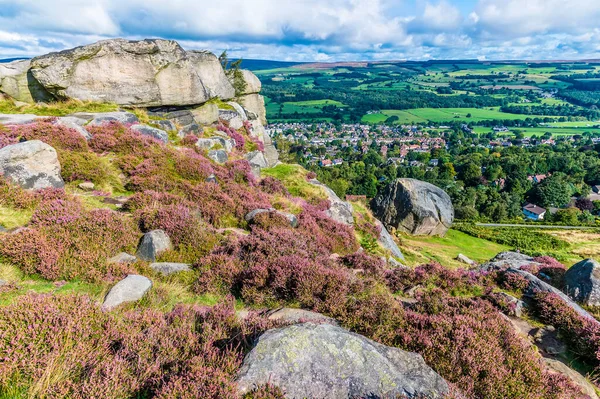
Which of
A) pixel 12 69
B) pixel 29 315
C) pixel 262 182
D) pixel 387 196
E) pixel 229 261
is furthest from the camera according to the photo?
pixel 387 196

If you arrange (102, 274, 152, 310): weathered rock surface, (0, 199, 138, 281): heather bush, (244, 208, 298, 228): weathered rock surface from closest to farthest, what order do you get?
(102, 274, 152, 310): weathered rock surface → (0, 199, 138, 281): heather bush → (244, 208, 298, 228): weathered rock surface

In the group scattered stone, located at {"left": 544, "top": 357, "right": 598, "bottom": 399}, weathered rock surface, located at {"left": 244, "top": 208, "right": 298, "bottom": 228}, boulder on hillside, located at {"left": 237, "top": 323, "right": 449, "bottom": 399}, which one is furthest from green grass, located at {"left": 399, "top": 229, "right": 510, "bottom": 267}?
boulder on hillside, located at {"left": 237, "top": 323, "right": 449, "bottom": 399}

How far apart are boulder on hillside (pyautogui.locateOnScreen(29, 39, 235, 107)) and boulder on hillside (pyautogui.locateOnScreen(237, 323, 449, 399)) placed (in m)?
24.4

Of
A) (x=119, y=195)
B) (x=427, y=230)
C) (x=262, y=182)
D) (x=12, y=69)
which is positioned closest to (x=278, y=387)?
(x=119, y=195)

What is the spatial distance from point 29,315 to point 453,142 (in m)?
196

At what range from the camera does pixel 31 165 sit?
11273mm

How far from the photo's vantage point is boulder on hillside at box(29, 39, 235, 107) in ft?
70.2

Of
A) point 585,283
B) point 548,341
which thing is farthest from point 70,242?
point 585,283

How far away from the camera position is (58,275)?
7.80m

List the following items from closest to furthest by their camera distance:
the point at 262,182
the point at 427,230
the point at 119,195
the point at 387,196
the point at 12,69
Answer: the point at 119,195
the point at 262,182
the point at 12,69
the point at 427,230
the point at 387,196

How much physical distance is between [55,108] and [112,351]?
73.8 ft

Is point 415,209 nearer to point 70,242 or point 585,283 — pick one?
point 585,283

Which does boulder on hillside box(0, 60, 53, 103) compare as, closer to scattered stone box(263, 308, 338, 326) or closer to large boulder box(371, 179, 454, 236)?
scattered stone box(263, 308, 338, 326)

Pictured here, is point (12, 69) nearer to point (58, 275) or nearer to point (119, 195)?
point (119, 195)
